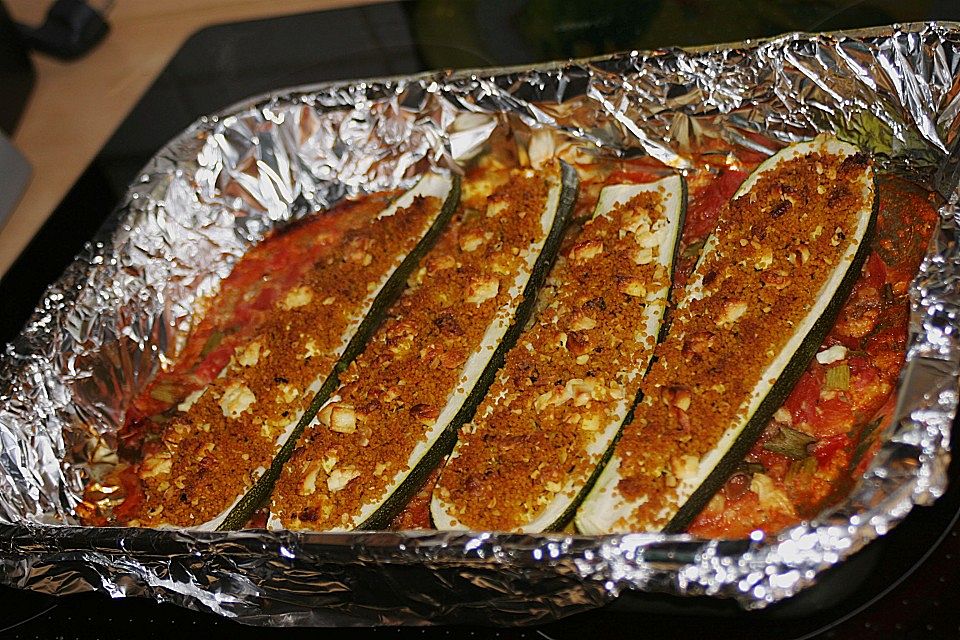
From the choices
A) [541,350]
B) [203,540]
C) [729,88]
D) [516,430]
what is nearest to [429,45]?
[729,88]

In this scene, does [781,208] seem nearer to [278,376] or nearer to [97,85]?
[278,376]

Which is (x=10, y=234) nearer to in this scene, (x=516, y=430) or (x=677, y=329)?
(x=516, y=430)

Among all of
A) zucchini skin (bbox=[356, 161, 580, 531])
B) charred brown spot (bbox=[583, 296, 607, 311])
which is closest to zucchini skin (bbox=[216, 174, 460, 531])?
zucchini skin (bbox=[356, 161, 580, 531])

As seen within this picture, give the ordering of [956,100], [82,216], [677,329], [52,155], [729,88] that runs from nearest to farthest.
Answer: [677,329] → [956,100] → [729,88] → [82,216] → [52,155]

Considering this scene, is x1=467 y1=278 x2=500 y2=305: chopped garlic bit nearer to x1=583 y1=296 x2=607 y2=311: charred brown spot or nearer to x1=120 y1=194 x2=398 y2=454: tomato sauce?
x1=583 y1=296 x2=607 y2=311: charred brown spot

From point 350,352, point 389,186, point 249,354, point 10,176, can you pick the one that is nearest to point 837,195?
point 350,352

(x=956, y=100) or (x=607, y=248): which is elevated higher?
(x=956, y=100)
